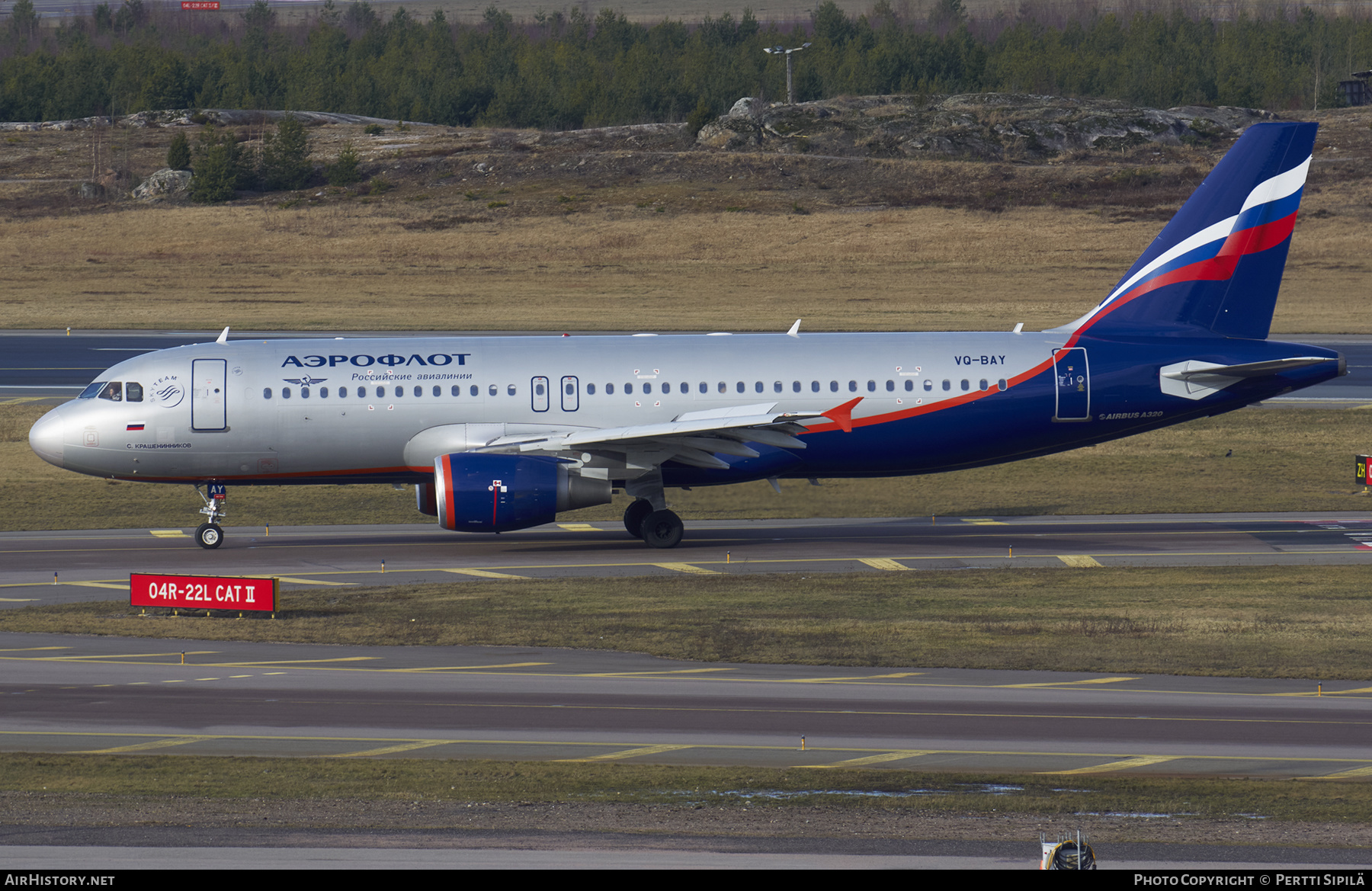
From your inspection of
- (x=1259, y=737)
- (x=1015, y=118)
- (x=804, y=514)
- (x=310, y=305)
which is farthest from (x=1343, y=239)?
(x=1259, y=737)

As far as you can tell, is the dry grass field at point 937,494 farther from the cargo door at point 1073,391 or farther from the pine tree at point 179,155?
the pine tree at point 179,155

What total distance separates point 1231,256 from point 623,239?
3145 inches

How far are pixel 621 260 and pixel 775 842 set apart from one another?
95.8 meters

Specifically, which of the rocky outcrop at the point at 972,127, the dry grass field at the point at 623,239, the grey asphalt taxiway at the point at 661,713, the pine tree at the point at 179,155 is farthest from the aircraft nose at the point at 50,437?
the rocky outcrop at the point at 972,127

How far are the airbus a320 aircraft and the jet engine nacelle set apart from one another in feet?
2.94

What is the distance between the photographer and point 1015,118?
453 ft

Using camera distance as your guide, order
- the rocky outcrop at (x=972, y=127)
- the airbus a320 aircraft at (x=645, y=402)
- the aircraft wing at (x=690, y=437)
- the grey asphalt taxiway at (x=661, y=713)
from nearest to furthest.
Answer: the grey asphalt taxiway at (x=661, y=713)
the aircraft wing at (x=690, y=437)
the airbus a320 aircraft at (x=645, y=402)
the rocky outcrop at (x=972, y=127)

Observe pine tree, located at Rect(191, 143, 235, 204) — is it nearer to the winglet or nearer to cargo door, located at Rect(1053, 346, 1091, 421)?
the winglet

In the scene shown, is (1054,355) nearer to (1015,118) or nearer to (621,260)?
(621,260)

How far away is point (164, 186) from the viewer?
131125 millimetres

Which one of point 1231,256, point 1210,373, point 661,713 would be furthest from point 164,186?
point 661,713

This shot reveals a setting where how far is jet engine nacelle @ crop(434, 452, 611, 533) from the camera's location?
34.0 meters

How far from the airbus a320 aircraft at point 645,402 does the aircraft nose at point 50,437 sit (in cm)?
5

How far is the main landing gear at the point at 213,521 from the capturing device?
37219mm
